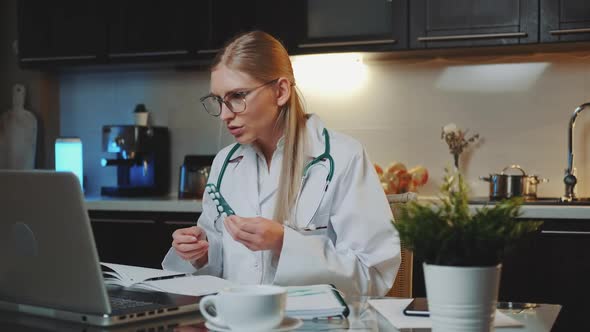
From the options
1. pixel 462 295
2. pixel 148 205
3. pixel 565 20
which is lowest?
pixel 148 205

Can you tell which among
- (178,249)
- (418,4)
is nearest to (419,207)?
(178,249)

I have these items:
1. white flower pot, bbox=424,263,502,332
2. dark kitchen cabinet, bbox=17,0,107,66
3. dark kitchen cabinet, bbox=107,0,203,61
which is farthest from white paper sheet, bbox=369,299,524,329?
dark kitchen cabinet, bbox=17,0,107,66

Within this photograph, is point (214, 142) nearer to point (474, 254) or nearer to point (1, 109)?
point (1, 109)

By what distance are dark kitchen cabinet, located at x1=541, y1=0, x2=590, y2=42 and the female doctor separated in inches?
56.3

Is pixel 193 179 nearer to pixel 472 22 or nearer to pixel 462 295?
Result: pixel 472 22

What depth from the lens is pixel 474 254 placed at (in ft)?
3.18

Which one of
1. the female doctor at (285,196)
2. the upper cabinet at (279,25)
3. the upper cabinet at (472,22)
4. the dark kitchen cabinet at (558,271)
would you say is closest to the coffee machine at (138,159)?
the upper cabinet at (279,25)

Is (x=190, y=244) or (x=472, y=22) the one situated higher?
(x=472, y=22)

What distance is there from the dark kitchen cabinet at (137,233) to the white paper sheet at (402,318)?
6.54 ft

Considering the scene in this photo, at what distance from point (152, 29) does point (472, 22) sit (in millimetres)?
1454

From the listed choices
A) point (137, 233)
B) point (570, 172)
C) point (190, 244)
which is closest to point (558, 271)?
point (570, 172)

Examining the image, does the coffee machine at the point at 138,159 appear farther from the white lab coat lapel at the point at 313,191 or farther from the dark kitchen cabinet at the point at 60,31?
the white lab coat lapel at the point at 313,191

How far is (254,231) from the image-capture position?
5.25 ft

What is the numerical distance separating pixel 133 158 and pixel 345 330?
107 inches
